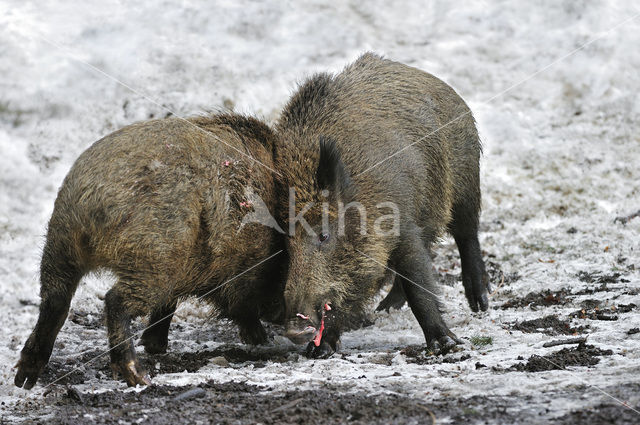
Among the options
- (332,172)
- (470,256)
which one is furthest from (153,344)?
(470,256)

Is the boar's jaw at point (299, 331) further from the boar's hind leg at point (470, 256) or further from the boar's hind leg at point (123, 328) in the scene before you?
the boar's hind leg at point (470, 256)

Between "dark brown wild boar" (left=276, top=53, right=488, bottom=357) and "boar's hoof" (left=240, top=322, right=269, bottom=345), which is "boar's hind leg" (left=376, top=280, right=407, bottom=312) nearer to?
"dark brown wild boar" (left=276, top=53, right=488, bottom=357)

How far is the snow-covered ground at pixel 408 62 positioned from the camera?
18.6 feet

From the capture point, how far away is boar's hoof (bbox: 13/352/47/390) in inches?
186

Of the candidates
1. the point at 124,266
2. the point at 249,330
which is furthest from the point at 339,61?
the point at 124,266

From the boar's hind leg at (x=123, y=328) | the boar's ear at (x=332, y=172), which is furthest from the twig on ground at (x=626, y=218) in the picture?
the boar's hind leg at (x=123, y=328)

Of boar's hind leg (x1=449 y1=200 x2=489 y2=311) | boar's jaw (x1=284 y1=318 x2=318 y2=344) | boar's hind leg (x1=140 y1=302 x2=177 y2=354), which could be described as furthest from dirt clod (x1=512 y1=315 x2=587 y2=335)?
boar's hind leg (x1=140 y1=302 x2=177 y2=354)

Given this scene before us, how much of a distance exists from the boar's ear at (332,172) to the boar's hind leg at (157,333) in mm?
1545

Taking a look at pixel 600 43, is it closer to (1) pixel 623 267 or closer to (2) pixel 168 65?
(1) pixel 623 267

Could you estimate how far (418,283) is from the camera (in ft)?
18.8

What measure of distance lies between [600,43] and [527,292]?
5979 mm

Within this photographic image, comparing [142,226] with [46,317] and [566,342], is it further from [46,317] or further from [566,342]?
[566,342]

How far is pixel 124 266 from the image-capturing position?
15.1 feet

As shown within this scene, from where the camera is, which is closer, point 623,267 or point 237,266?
point 237,266
